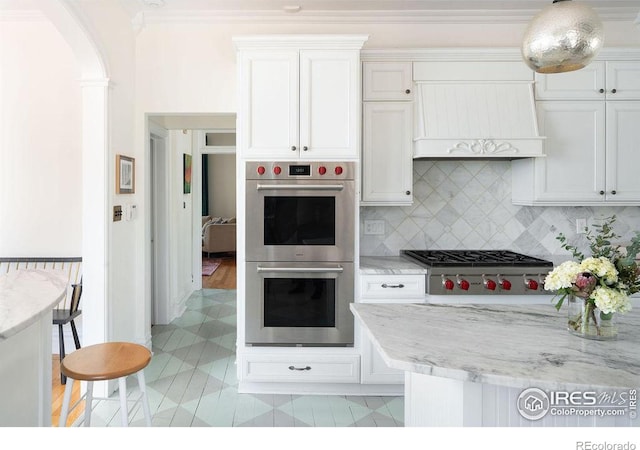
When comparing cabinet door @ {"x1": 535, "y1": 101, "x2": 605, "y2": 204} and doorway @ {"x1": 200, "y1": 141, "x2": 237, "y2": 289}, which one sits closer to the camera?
cabinet door @ {"x1": 535, "y1": 101, "x2": 605, "y2": 204}

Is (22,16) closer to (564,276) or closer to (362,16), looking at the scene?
(362,16)

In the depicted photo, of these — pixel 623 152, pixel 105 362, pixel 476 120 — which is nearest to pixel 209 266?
pixel 476 120

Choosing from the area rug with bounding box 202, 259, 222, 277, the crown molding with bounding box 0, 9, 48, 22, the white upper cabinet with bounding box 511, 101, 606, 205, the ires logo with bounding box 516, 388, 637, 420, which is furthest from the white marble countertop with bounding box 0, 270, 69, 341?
the area rug with bounding box 202, 259, 222, 277

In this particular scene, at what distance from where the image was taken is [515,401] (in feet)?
4.29

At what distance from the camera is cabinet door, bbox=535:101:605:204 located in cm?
314

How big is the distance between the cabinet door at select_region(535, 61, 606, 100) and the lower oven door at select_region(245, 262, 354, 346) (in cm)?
192

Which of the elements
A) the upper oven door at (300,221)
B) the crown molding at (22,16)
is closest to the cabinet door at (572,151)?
the upper oven door at (300,221)

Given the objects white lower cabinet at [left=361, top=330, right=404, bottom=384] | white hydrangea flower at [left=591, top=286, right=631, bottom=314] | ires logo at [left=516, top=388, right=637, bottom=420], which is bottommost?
white lower cabinet at [left=361, top=330, right=404, bottom=384]

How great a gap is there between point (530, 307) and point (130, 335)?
111 inches

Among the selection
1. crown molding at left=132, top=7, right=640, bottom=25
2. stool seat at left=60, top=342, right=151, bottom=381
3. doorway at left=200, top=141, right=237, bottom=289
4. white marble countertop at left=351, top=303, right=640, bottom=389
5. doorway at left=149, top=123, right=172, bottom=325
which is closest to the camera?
white marble countertop at left=351, top=303, right=640, bottom=389

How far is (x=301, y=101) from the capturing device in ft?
9.45

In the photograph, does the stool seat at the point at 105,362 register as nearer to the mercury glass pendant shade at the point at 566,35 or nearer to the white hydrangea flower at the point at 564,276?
the white hydrangea flower at the point at 564,276

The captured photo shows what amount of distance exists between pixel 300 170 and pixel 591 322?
1.88 metres

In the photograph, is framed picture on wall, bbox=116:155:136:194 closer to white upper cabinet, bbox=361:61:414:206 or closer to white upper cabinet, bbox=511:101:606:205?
white upper cabinet, bbox=361:61:414:206
